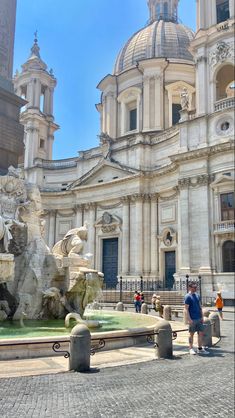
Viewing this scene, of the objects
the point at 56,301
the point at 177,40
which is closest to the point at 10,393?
the point at 56,301

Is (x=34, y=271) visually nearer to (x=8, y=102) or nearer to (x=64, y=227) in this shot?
(x=8, y=102)

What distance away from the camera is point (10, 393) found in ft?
19.2

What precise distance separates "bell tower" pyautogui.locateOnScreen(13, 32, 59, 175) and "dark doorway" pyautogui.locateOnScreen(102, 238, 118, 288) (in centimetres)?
1475

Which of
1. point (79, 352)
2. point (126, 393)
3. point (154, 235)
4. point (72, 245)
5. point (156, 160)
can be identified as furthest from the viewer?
point (156, 160)

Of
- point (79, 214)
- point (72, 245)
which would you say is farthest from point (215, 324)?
point (79, 214)

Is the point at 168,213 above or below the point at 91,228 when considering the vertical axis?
above

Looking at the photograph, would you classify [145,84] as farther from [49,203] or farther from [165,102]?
[49,203]

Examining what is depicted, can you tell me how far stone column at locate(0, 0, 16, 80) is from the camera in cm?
1529

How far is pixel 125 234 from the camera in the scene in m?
39.4

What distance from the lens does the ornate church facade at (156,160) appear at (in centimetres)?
3197

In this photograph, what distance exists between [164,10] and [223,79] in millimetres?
22427

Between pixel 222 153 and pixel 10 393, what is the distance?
28635 mm

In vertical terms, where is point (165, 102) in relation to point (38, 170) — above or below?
above

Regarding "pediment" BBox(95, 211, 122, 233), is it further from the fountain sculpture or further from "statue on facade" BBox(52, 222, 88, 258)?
the fountain sculpture
